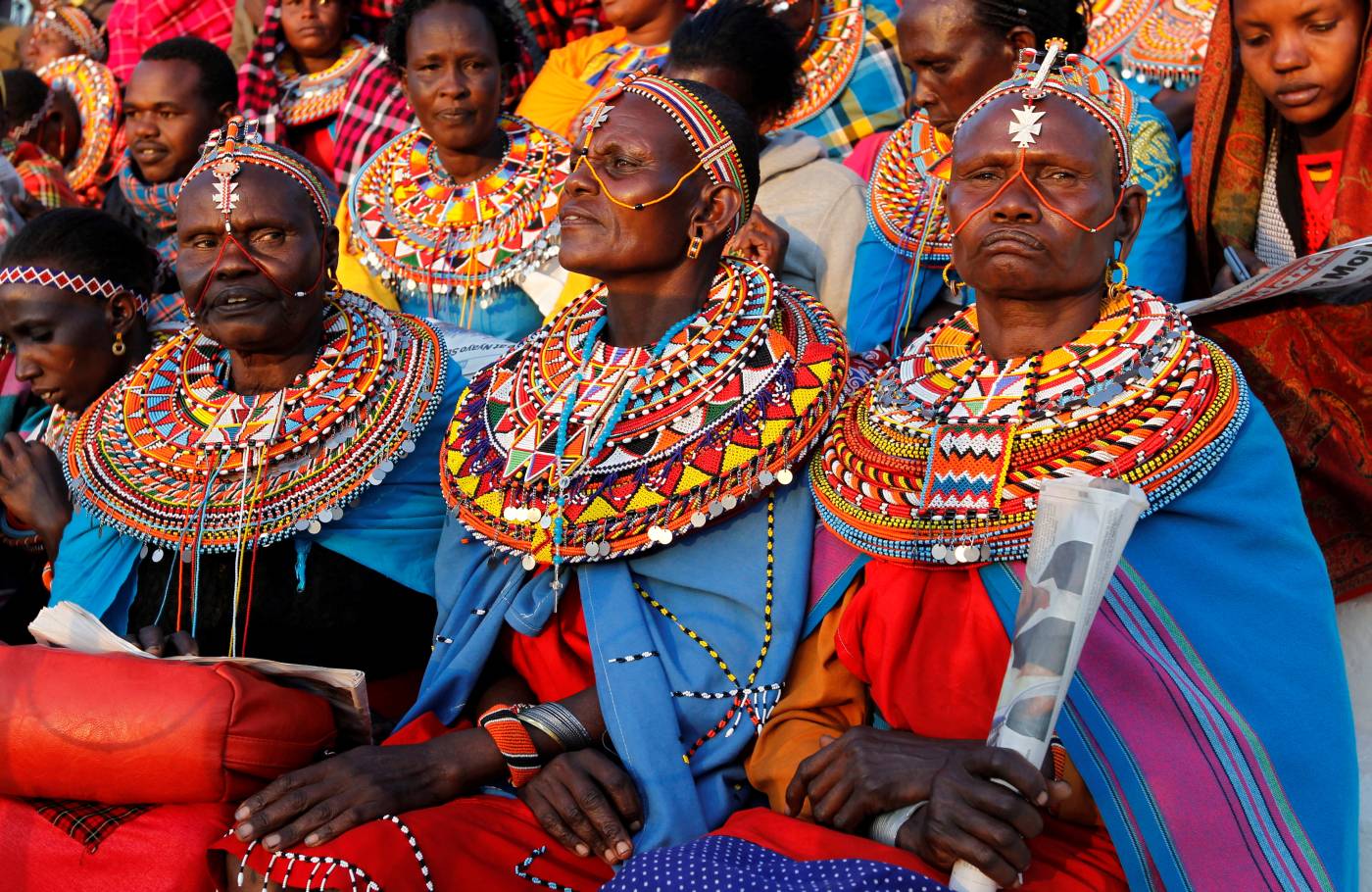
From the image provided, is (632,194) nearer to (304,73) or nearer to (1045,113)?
(1045,113)

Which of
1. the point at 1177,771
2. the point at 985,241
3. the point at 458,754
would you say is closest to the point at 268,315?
the point at 458,754

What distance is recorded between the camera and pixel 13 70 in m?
7.80

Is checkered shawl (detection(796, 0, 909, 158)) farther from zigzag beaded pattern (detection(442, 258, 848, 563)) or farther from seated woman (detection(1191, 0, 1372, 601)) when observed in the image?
zigzag beaded pattern (detection(442, 258, 848, 563))

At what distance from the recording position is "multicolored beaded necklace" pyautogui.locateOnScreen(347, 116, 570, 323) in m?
5.08

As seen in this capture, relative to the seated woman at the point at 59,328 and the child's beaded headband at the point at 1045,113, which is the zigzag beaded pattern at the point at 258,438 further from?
the child's beaded headband at the point at 1045,113

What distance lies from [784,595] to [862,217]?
75.7 inches

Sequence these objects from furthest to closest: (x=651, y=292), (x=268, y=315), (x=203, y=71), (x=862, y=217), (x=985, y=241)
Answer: (x=203, y=71)
(x=862, y=217)
(x=268, y=315)
(x=651, y=292)
(x=985, y=241)

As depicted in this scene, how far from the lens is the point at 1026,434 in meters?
2.85

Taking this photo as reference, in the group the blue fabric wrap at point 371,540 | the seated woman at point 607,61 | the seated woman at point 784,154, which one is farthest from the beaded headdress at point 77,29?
the blue fabric wrap at point 371,540

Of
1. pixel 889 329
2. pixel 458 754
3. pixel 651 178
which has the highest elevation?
pixel 651 178

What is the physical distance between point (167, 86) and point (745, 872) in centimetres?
469

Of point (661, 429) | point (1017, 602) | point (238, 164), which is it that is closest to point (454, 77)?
point (238, 164)

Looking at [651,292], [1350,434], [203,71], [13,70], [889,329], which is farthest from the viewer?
[13,70]

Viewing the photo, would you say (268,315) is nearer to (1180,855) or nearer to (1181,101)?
(1180,855)
